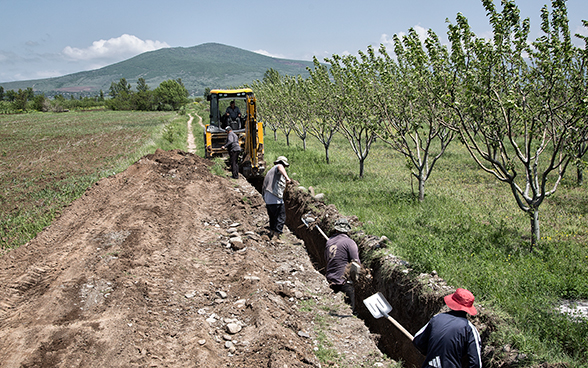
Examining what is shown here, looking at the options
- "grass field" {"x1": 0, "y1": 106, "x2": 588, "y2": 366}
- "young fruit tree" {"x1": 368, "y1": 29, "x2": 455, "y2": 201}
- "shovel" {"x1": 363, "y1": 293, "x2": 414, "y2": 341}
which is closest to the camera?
"grass field" {"x1": 0, "y1": 106, "x2": 588, "y2": 366}

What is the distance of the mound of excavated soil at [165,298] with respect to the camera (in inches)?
174

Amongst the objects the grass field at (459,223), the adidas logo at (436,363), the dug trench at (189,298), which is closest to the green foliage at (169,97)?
the grass field at (459,223)

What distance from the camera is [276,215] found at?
8.77 meters

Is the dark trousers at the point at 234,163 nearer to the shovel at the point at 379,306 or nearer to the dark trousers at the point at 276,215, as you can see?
the dark trousers at the point at 276,215

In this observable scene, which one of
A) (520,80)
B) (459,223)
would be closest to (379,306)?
(459,223)

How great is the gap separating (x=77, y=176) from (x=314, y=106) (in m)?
10.6

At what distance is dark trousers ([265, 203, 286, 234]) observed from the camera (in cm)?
863

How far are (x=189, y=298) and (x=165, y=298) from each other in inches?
14.6

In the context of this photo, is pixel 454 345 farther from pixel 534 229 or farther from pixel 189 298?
pixel 534 229

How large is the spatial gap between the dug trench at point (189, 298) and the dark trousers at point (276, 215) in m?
0.36

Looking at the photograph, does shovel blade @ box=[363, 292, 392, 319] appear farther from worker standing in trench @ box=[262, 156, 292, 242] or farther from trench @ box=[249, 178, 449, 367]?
worker standing in trench @ box=[262, 156, 292, 242]

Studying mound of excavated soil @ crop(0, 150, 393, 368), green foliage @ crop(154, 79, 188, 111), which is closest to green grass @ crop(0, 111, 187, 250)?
mound of excavated soil @ crop(0, 150, 393, 368)

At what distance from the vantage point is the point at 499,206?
984 centimetres

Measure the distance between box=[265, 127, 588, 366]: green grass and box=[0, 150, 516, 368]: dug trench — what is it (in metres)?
0.37
